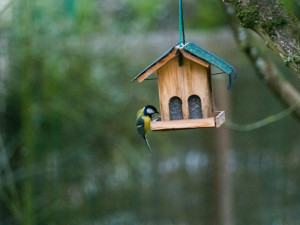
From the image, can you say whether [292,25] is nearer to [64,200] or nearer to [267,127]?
[64,200]

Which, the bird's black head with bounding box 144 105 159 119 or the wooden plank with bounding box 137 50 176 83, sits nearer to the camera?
the wooden plank with bounding box 137 50 176 83

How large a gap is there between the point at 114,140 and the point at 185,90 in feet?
10.7

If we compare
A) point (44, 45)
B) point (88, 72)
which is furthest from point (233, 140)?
point (44, 45)

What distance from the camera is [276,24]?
235 cm

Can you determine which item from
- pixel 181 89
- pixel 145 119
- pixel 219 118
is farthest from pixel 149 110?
pixel 219 118

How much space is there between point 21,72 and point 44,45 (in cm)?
31

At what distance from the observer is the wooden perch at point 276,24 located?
2357 mm

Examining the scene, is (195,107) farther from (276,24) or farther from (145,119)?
(276,24)

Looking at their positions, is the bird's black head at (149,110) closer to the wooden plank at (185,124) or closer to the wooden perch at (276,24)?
the wooden plank at (185,124)

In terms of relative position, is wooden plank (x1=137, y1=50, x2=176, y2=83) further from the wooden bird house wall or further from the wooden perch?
the wooden perch

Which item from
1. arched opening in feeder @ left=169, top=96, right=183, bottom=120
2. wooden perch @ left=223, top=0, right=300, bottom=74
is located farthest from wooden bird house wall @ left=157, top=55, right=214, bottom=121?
wooden perch @ left=223, top=0, right=300, bottom=74

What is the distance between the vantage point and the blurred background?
5.48 metres

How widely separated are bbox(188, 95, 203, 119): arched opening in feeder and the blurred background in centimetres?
218

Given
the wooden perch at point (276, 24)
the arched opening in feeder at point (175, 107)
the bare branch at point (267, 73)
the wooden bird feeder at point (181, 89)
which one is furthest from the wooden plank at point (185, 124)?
the bare branch at point (267, 73)
